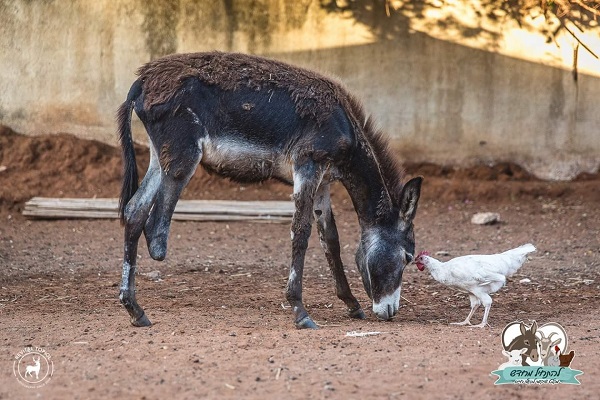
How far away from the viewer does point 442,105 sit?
1289 centimetres

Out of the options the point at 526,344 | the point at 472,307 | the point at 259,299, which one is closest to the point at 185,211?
the point at 259,299

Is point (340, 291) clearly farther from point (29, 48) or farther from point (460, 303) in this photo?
point (29, 48)

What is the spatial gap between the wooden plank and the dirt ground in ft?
0.39

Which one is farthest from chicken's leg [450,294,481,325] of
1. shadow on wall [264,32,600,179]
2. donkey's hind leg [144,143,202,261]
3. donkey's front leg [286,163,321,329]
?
shadow on wall [264,32,600,179]

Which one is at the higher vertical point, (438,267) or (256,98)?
(256,98)

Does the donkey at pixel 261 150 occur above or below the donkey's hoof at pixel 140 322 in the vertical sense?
above

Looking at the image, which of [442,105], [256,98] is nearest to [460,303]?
[256,98]

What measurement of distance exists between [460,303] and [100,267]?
3.77m

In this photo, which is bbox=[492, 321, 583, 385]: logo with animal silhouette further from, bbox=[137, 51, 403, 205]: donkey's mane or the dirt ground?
bbox=[137, 51, 403, 205]: donkey's mane

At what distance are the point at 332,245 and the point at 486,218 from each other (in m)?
4.61

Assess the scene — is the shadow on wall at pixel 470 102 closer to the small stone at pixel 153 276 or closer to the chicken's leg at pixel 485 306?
the small stone at pixel 153 276

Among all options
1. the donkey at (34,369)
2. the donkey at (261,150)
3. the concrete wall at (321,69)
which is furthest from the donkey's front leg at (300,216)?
the concrete wall at (321,69)

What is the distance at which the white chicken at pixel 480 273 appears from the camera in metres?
6.93

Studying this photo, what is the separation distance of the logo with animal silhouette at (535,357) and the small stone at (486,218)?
574 centimetres
